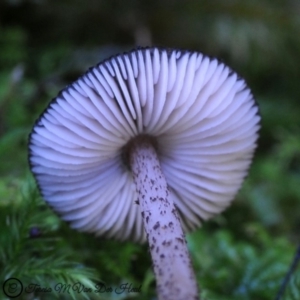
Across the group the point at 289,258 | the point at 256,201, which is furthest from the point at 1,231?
the point at 256,201

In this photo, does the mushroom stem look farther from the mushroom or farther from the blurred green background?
the blurred green background

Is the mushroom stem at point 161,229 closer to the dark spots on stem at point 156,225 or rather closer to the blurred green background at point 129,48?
the dark spots on stem at point 156,225

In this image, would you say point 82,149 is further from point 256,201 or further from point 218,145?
point 256,201

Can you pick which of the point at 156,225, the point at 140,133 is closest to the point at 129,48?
the point at 140,133

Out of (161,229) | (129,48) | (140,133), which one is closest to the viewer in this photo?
(161,229)

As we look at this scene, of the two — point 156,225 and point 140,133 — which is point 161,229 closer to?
point 156,225

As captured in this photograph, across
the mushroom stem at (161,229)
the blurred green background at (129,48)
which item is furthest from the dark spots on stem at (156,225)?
the blurred green background at (129,48)

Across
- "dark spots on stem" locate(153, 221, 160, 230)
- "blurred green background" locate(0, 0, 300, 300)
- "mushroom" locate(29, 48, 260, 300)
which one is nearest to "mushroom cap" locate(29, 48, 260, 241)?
"mushroom" locate(29, 48, 260, 300)
